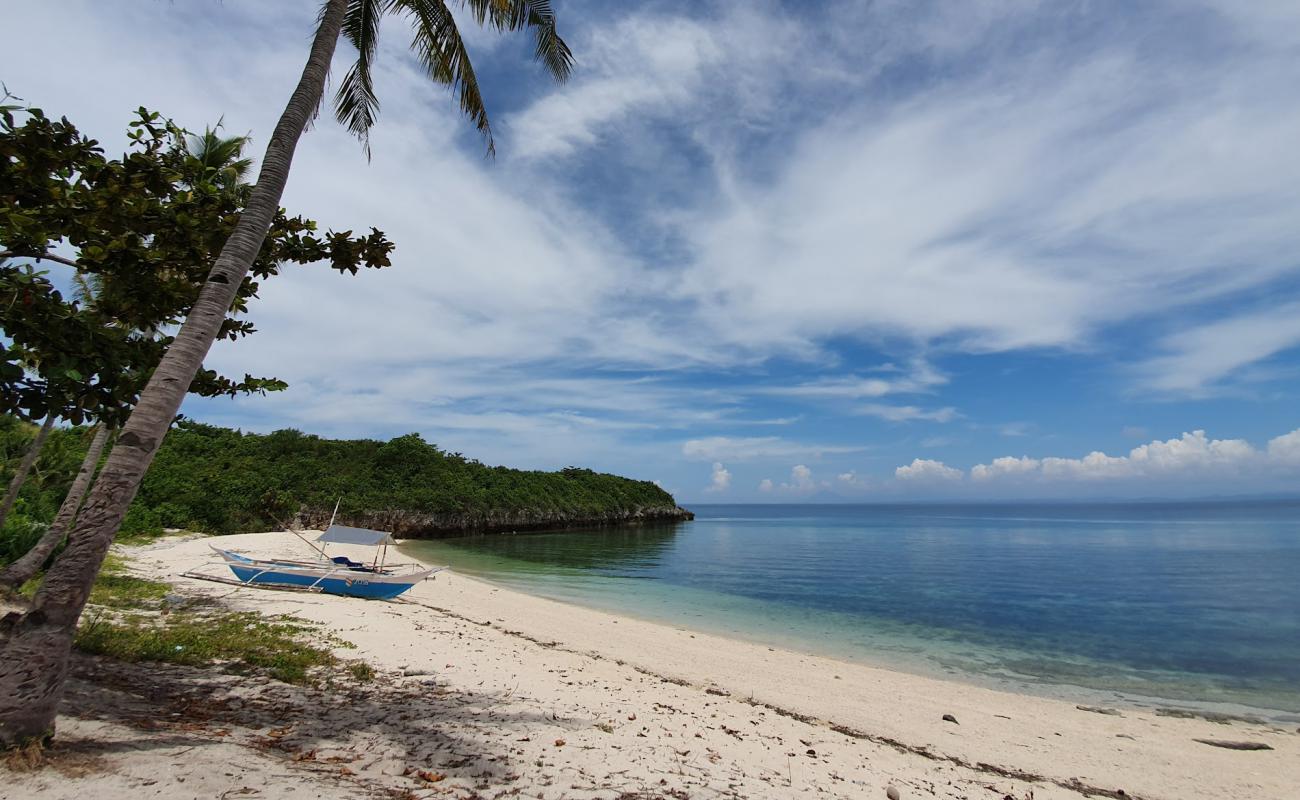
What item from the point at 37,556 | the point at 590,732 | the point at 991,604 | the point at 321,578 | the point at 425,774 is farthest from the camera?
the point at 991,604

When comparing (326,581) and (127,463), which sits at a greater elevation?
(127,463)

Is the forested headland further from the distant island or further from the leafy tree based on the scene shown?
the leafy tree

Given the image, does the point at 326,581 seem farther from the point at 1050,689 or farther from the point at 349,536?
the point at 1050,689

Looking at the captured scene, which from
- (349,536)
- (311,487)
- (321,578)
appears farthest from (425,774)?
(311,487)

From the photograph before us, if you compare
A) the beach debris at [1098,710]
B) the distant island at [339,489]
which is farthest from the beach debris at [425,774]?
the distant island at [339,489]

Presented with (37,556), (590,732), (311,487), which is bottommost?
(590,732)

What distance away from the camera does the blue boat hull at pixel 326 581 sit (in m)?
15.7

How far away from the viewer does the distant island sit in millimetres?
32656

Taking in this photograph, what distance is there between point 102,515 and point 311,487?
140 ft

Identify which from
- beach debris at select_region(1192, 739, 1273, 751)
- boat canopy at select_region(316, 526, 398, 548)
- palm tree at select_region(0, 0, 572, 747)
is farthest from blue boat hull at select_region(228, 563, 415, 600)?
beach debris at select_region(1192, 739, 1273, 751)

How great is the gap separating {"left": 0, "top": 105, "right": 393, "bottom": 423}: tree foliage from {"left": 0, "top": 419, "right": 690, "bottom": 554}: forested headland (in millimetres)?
9451

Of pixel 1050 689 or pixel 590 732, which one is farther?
pixel 1050 689

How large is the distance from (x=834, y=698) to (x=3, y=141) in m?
12.9

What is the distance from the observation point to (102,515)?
4602mm
